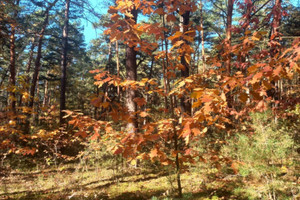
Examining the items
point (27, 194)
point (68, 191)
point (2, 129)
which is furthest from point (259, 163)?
point (27, 194)

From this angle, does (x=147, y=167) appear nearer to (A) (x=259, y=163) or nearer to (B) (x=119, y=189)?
(B) (x=119, y=189)

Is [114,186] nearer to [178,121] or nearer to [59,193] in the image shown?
[59,193]

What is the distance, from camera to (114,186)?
16.3 ft

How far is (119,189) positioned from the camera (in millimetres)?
4746

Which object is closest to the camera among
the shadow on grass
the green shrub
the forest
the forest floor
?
the forest

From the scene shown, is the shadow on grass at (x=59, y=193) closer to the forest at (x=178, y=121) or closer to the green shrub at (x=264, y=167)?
the forest at (x=178, y=121)

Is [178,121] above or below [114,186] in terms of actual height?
above

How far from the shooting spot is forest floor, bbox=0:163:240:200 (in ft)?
13.4

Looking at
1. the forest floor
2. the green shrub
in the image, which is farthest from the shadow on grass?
the green shrub

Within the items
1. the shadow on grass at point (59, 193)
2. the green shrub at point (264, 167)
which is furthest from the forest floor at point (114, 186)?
the green shrub at point (264, 167)

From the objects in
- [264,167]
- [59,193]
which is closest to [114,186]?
[59,193]

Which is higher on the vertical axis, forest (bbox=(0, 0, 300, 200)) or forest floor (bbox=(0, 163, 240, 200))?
forest (bbox=(0, 0, 300, 200))

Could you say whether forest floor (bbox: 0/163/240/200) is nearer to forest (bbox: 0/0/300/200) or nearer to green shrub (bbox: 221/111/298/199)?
forest (bbox: 0/0/300/200)

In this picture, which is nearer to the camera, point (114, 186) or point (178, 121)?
point (178, 121)
